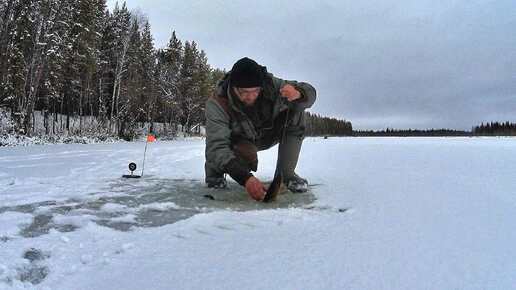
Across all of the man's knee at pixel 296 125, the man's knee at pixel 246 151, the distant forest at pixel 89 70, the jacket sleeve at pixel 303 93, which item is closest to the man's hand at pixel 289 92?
the jacket sleeve at pixel 303 93

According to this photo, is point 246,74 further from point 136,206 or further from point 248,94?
point 136,206

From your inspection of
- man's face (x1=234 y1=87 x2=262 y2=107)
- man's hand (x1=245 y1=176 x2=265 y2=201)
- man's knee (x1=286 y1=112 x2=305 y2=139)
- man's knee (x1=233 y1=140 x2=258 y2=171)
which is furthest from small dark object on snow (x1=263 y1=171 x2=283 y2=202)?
man's knee (x1=286 y1=112 x2=305 y2=139)

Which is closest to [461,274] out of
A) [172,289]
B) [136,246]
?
[172,289]

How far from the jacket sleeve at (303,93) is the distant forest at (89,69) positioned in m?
17.3

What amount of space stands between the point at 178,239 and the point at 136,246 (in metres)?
0.20

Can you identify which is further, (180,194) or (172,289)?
(180,194)

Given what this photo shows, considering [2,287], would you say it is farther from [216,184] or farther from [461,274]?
[216,184]

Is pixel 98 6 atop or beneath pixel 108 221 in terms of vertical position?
atop

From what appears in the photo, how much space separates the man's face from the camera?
3053 mm

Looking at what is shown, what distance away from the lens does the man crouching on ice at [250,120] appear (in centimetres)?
301

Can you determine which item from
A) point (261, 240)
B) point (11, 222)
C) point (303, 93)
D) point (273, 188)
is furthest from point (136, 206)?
point (303, 93)

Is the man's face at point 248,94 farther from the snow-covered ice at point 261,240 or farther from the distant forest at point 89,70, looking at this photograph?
the distant forest at point 89,70

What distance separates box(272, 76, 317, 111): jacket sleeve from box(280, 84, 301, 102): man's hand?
0.33ft

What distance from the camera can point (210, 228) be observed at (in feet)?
6.21
